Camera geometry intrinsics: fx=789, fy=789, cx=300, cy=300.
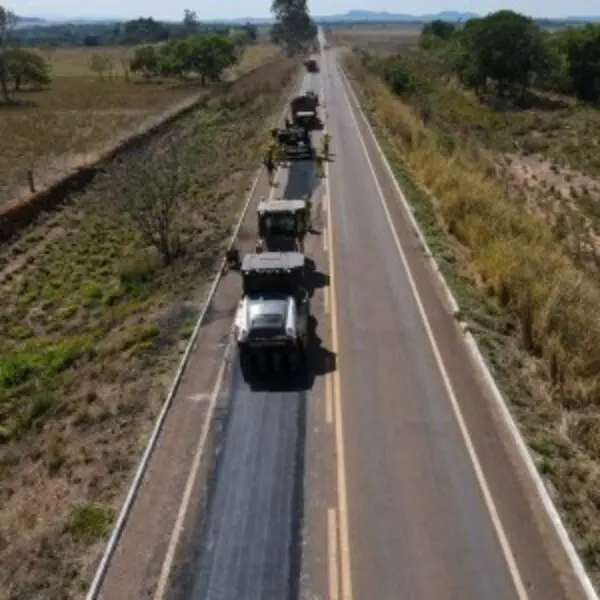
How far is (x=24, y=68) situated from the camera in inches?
4313

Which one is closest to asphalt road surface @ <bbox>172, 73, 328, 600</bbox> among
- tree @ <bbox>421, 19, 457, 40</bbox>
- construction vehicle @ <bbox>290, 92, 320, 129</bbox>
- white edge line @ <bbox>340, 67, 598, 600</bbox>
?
white edge line @ <bbox>340, 67, 598, 600</bbox>

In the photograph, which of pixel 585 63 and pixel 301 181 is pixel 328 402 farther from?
pixel 585 63

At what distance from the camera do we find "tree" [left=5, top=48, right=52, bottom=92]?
109 metres

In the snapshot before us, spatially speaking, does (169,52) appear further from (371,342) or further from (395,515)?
(395,515)

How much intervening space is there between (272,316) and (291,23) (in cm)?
17339

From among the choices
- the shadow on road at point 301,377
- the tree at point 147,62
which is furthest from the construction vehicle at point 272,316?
the tree at point 147,62

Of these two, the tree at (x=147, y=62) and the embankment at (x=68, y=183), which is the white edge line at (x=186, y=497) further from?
the tree at (x=147, y=62)

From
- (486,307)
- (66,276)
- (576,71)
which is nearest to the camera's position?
(486,307)

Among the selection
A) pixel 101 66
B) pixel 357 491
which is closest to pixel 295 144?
pixel 357 491

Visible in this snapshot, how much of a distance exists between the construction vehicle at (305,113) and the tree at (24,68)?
2293 inches

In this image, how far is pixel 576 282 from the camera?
2719 centimetres

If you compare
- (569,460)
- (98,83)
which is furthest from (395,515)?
(98,83)

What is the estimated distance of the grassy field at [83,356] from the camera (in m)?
16.0

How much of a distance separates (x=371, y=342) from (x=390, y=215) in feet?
49.2
